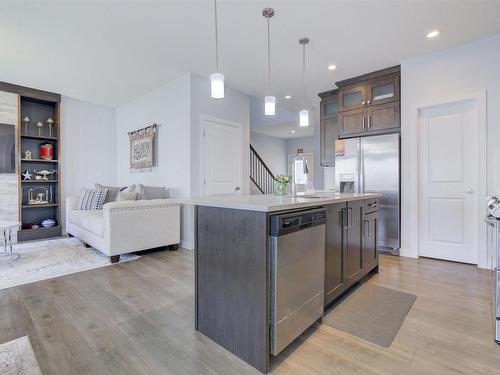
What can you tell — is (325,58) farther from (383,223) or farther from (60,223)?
(60,223)

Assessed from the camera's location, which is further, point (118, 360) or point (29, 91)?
point (29, 91)

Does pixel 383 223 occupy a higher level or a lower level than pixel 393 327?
higher

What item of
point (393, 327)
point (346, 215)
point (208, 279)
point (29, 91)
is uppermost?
point (29, 91)

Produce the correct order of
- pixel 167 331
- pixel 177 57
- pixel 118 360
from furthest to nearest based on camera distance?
1. pixel 177 57
2. pixel 167 331
3. pixel 118 360

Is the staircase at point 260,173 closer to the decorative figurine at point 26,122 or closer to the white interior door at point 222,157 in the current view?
the white interior door at point 222,157

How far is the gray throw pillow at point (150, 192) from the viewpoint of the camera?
4.00 m

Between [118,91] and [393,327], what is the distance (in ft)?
18.3

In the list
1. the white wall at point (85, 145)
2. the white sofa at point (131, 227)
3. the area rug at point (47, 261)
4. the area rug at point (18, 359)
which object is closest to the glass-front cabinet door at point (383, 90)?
the white sofa at point (131, 227)

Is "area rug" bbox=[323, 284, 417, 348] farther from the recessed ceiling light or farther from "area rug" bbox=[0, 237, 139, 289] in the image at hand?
the recessed ceiling light

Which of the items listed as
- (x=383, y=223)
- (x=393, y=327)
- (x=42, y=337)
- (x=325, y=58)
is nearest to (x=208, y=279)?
(x=42, y=337)

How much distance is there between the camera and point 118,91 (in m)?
4.98

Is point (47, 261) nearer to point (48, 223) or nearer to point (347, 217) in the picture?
point (48, 223)

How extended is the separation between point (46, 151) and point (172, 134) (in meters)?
2.85

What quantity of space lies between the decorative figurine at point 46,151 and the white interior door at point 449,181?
6709 millimetres
